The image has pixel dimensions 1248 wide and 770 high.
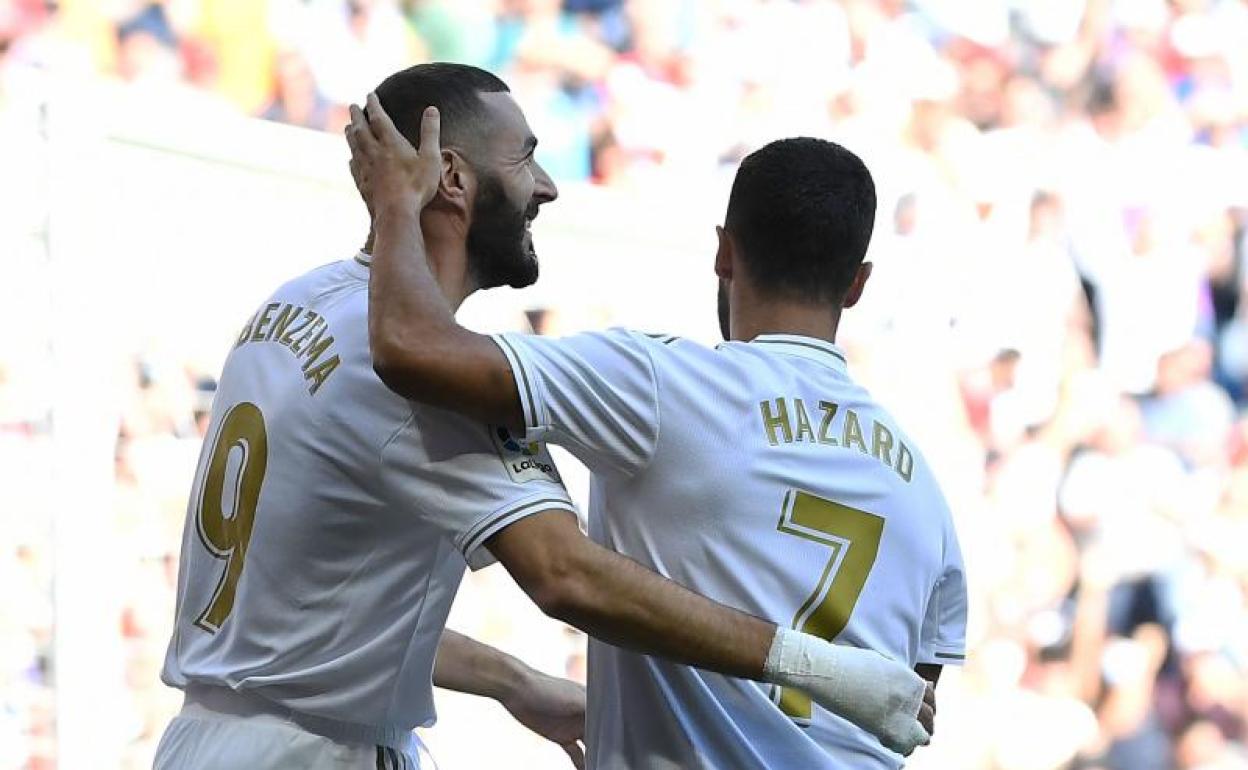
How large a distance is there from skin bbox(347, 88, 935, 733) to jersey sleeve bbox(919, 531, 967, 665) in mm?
424

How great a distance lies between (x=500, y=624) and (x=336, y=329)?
9.83 ft

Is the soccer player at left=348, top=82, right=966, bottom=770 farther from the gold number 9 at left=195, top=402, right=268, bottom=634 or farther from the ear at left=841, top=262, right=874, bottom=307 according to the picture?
the gold number 9 at left=195, top=402, right=268, bottom=634

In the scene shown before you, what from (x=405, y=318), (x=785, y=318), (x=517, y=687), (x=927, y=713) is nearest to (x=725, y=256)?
(x=785, y=318)

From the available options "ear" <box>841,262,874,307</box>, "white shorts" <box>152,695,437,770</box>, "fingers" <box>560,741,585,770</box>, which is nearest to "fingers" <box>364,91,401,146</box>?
"ear" <box>841,262,874,307</box>

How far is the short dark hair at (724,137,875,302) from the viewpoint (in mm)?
2109

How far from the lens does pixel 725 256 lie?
7.18 feet

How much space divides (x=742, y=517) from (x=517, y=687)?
68cm

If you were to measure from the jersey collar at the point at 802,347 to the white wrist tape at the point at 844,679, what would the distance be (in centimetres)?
35

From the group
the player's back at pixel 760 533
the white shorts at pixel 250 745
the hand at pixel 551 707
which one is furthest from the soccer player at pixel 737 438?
the hand at pixel 551 707

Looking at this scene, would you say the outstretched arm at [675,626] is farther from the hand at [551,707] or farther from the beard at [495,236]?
the hand at [551,707]

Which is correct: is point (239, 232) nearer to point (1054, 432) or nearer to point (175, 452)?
point (175, 452)

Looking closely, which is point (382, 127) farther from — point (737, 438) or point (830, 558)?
point (830, 558)

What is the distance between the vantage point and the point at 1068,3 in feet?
20.5

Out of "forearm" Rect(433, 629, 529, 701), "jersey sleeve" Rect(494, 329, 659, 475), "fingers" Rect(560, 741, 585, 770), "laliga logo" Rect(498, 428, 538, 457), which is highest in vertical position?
"jersey sleeve" Rect(494, 329, 659, 475)
